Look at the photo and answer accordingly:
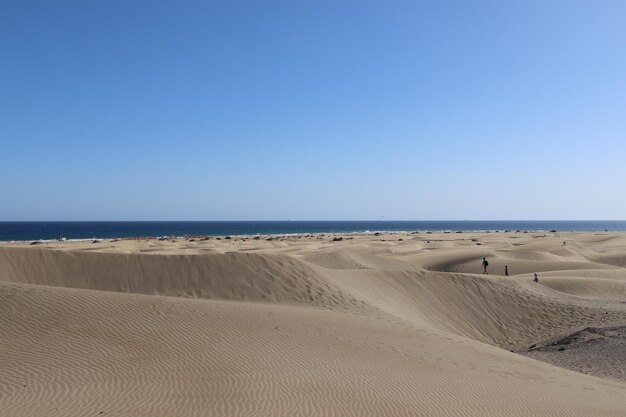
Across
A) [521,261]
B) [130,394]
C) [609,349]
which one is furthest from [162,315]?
[521,261]

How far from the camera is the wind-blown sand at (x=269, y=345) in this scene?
8516mm

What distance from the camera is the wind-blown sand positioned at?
27.9ft

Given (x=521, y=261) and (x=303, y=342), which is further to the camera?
(x=521, y=261)

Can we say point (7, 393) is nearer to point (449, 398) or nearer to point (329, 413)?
point (329, 413)

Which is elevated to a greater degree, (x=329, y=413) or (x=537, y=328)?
(x=329, y=413)

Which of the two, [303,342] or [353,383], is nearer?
[353,383]

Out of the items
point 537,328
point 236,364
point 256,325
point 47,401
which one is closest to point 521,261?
point 537,328

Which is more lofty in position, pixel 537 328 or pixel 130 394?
pixel 130 394

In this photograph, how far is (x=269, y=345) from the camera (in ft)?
37.9

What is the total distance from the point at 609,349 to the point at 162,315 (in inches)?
526

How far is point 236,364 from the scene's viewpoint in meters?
10.0

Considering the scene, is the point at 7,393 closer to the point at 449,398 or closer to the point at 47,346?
the point at 47,346

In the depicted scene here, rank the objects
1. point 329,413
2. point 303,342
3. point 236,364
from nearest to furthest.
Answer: point 329,413 < point 236,364 < point 303,342

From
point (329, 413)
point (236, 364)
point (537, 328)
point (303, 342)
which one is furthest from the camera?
point (537, 328)
